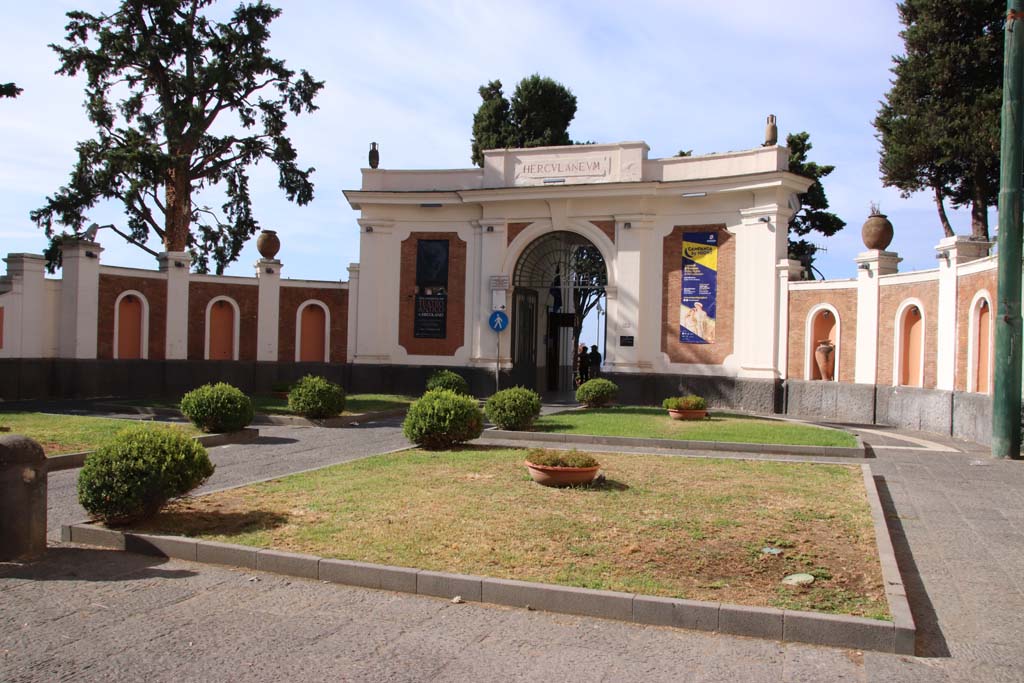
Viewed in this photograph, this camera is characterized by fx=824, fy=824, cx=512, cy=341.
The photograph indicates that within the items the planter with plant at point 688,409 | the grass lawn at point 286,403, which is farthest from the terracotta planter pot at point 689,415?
the grass lawn at point 286,403

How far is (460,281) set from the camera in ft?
84.6

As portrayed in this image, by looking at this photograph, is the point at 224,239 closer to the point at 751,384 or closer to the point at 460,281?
the point at 460,281

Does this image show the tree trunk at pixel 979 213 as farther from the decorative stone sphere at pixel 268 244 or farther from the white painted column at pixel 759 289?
the decorative stone sphere at pixel 268 244

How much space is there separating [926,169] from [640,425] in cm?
1972

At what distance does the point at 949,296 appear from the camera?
17109 mm

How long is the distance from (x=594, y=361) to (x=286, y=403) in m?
11.7

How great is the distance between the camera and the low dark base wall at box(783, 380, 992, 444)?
1577 cm

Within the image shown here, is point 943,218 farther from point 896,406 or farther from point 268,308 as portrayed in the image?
point 268,308

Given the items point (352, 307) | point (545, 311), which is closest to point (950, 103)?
point (545, 311)

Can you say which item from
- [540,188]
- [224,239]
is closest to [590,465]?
[540,188]

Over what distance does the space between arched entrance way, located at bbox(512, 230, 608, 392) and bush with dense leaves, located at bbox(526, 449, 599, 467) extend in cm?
1417

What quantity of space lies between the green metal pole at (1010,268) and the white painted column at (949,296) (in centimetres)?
313

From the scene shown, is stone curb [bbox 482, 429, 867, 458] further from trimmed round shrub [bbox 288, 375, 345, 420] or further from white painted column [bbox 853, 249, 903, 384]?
white painted column [bbox 853, 249, 903, 384]

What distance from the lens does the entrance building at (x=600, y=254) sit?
875 inches
